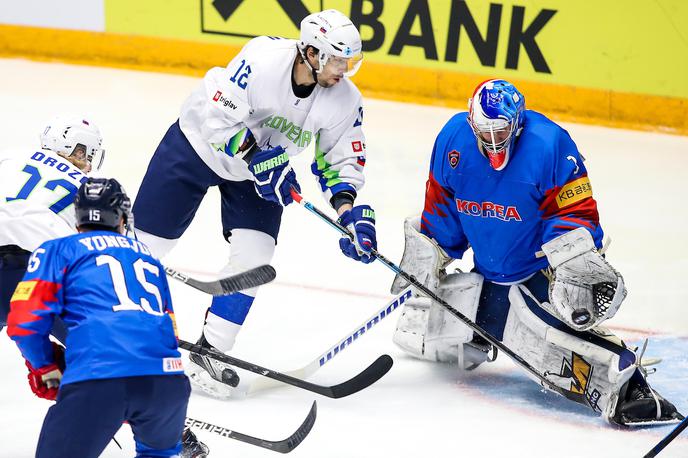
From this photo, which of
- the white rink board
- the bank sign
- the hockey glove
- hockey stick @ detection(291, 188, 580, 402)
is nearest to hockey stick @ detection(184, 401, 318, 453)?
the hockey glove

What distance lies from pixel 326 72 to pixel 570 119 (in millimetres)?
3556

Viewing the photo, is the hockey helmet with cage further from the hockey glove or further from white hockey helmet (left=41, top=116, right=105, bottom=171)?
white hockey helmet (left=41, top=116, right=105, bottom=171)

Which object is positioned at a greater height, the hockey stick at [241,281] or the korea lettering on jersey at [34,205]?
the korea lettering on jersey at [34,205]

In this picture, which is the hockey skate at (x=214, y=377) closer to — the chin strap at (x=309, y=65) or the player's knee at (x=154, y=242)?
the player's knee at (x=154, y=242)

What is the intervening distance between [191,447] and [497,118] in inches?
56.1

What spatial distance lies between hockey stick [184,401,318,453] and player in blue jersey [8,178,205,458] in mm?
420

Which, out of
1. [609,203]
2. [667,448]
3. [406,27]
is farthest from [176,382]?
[406,27]

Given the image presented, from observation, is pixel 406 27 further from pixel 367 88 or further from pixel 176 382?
pixel 176 382

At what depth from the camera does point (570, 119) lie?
23.2 feet

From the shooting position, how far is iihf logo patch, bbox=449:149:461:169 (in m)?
3.93

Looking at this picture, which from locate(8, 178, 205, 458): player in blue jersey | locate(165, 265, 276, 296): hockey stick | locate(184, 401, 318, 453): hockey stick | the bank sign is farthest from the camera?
the bank sign

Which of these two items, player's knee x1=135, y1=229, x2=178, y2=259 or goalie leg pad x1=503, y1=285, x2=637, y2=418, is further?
player's knee x1=135, y1=229, x2=178, y2=259

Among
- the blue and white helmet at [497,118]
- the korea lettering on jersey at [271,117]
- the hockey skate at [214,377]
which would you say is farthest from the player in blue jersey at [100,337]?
the blue and white helmet at [497,118]

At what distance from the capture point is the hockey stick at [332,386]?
11.8 ft
